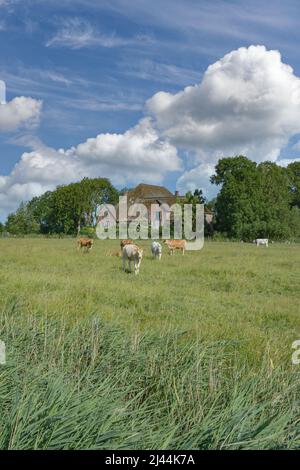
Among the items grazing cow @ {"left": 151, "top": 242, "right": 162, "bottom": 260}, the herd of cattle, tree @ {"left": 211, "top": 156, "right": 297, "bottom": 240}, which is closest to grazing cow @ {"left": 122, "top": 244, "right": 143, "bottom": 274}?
the herd of cattle

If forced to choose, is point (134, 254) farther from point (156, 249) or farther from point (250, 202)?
point (250, 202)

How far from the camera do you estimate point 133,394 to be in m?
4.43

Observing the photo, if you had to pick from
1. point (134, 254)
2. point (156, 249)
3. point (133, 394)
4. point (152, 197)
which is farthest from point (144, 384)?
point (152, 197)

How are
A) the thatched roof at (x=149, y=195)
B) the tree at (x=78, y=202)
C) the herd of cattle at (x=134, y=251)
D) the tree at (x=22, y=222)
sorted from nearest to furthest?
the herd of cattle at (x=134, y=251) < the tree at (x=78, y=202) < the thatched roof at (x=149, y=195) < the tree at (x=22, y=222)

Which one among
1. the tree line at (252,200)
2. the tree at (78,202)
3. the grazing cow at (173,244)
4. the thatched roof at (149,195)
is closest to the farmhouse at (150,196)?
the thatched roof at (149,195)

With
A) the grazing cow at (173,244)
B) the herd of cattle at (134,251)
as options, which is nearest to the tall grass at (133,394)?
the herd of cattle at (134,251)

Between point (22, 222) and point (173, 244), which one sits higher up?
point (22, 222)

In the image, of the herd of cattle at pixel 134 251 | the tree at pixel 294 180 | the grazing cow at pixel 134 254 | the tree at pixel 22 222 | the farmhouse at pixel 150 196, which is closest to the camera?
the grazing cow at pixel 134 254

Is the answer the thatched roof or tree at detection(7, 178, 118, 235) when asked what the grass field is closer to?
tree at detection(7, 178, 118, 235)

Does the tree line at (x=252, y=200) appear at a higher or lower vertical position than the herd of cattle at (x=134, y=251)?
higher

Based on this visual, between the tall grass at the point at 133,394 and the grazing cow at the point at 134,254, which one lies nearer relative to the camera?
the tall grass at the point at 133,394

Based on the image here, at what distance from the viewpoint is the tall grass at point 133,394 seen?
3.29 metres

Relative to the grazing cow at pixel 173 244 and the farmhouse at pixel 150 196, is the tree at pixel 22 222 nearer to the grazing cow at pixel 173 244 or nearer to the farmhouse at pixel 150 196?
the farmhouse at pixel 150 196

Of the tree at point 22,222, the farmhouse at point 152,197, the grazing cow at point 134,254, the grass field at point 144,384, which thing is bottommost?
the grass field at point 144,384
